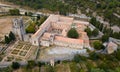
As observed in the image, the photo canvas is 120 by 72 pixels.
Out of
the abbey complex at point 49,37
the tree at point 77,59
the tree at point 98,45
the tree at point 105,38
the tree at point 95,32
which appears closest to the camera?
the tree at point 77,59

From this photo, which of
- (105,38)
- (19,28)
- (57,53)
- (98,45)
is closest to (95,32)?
(105,38)

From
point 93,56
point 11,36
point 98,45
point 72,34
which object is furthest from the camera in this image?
point 72,34

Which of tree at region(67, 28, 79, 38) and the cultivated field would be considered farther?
the cultivated field

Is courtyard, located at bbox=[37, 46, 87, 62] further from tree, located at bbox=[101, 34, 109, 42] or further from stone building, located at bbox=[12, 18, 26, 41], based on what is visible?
tree, located at bbox=[101, 34, 109, 42]

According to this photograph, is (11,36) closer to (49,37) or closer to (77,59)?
(49,37)

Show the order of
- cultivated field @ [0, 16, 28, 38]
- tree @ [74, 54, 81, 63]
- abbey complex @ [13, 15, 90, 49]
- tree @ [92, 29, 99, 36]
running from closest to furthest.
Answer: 1. tree @ [74, 54, 81, 63]
2. abbey complex @ [13, 15, 90, 49]
3. tree @ [92, 29, 99, 36]
4. cultivated field @ [0, 16, 28, 38]

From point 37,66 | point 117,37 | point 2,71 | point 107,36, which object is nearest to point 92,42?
point 107,36

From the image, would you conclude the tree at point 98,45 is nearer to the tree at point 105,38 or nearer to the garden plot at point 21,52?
the tree at point 105,38

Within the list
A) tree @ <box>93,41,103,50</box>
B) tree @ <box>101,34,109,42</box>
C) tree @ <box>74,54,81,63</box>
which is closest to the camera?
tree @ <box>74,54,81,63</box>

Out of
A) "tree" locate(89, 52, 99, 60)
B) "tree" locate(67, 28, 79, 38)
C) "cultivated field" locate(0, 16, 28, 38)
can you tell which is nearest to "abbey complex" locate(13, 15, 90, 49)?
"tree" locate(67, 28, 79, 38)

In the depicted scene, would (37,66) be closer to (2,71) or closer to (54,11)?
(2,71)

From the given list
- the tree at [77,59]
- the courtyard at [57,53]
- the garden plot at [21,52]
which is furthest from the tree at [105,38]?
the garden plot at [21,52]
